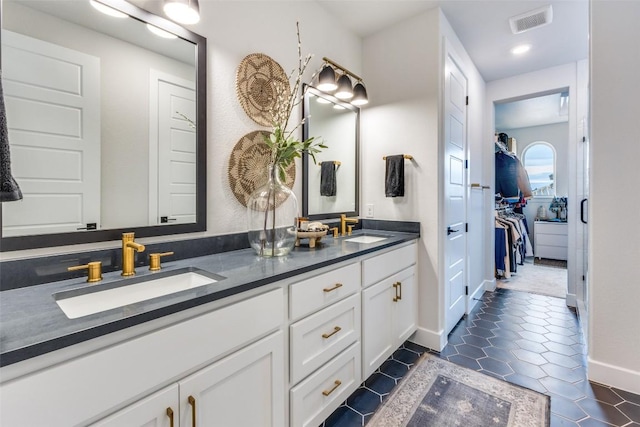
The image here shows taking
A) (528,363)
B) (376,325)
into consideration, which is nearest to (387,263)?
(376,325)

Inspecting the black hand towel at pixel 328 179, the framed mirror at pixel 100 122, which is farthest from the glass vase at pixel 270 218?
the black hand towel at pixel 328 179

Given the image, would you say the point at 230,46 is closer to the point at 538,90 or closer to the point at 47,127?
the point at 47,127

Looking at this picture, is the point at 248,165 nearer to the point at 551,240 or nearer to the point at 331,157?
the point at 331,157

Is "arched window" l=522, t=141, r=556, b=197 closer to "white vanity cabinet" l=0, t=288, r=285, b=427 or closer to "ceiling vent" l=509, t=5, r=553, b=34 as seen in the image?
"ceiling vent" l=509, t=5, r=553, b=34

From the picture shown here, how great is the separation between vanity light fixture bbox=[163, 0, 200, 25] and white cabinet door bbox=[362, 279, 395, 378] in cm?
163

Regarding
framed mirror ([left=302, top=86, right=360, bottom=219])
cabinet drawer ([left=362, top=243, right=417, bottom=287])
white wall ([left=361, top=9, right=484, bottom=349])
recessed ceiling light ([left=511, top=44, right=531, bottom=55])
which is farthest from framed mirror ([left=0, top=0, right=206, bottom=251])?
recessed ceiling light ([left=511, top=44, right=531, bottom=55])

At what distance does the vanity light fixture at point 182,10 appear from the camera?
4.25ft

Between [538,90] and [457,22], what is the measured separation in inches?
63.5

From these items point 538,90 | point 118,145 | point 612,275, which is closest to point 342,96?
point 118,145

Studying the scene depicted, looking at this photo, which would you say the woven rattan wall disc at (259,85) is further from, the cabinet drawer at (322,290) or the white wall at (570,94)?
the white wall at (570,94)

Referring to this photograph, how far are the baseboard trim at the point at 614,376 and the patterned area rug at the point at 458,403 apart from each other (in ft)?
1.50

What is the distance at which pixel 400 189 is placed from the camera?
2402 millimetres

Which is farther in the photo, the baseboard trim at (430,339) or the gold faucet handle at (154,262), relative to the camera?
the baseboard trim at (430,339)

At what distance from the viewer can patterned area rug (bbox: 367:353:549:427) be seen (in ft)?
5.04
